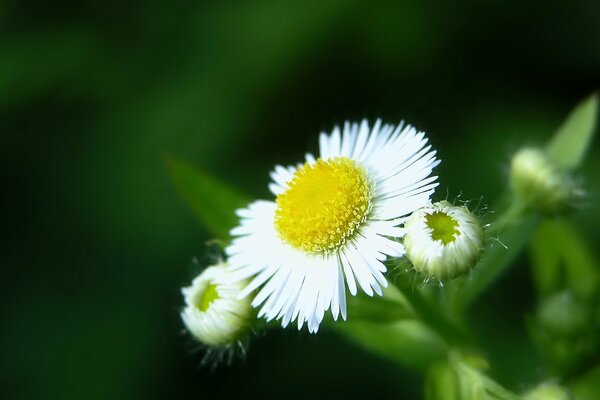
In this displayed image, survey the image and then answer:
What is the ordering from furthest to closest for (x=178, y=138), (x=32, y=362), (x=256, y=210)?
(x=178, y=138), (x=32, y=362), (x=256, y=210)

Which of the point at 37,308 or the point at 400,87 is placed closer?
the point at 37,308

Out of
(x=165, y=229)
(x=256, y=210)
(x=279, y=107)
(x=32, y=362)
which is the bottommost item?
(x=32, y=362)

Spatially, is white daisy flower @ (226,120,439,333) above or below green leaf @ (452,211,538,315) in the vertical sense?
below

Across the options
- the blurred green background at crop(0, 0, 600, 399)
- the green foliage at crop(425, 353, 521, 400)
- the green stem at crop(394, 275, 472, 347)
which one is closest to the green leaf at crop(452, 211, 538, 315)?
the green stem at crop(394, 275, 472, 347)

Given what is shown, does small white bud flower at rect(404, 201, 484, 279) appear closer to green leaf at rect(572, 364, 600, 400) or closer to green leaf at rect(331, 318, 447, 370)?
green leaf at rect(331, 318, 447, 370)

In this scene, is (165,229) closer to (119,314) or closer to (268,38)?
(119,314)

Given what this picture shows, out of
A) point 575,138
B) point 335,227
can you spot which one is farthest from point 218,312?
point 575,138

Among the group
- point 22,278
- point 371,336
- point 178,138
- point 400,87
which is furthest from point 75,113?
point 371,336

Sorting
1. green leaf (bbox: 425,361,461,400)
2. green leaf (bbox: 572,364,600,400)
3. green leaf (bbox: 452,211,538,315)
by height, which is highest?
green leaf (bbox: 452,211,538,315)

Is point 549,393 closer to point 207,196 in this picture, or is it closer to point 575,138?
point 575,138
